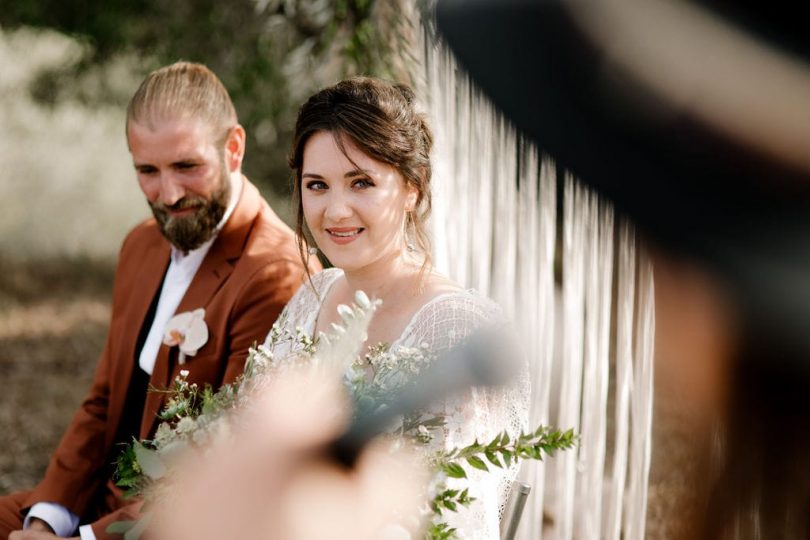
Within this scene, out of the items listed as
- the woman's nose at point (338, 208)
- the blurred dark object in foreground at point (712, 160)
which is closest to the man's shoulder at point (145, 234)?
the woman's nose at point (338, 208)

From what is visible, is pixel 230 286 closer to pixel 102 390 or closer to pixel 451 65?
pixel 102 390

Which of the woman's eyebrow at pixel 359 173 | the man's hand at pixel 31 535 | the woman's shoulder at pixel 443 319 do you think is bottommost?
the man's hand at pixel 31 535

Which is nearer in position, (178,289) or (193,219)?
(193,219)

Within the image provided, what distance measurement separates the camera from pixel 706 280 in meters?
0.39

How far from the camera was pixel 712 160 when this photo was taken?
36cm

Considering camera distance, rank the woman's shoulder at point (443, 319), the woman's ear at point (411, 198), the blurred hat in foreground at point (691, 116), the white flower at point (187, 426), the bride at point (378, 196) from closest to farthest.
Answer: the blurred hat in foreground at point (691, 116) < the white flower at point (187, 426) < the woman's shoulder at point (443, 319) < the bride at point (378, 196) < the woman's ear at point (411, 198)

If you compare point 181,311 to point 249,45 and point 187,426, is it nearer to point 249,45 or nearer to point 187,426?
point 187,426

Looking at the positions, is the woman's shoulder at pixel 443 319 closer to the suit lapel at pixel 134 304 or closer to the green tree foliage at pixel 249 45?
the suit lapel at pixel 134 304

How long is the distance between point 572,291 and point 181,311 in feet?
7.74

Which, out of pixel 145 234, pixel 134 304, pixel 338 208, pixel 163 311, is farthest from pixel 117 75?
pixel 338 208

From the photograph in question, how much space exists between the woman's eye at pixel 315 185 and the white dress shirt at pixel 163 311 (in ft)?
2.19

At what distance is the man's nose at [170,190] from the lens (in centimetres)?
275

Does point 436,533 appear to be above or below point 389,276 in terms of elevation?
below

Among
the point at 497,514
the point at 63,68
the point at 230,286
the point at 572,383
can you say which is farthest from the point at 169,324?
the point at 63,68
